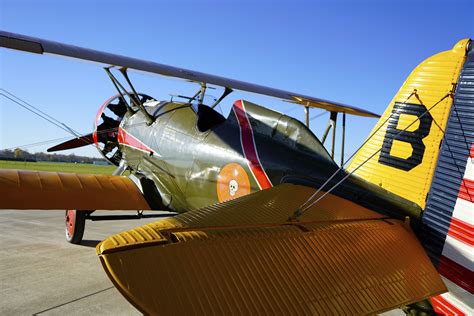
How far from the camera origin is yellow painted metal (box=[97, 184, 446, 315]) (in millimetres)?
1750

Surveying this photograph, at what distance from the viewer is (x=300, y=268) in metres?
2.24

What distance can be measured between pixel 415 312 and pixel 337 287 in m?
1.52

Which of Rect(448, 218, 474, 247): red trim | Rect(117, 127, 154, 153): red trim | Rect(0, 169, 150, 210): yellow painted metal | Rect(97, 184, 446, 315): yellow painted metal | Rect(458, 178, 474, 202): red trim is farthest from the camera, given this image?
Rect(117, 127, 154, 153): red trim

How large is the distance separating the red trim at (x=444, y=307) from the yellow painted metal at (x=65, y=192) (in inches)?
181

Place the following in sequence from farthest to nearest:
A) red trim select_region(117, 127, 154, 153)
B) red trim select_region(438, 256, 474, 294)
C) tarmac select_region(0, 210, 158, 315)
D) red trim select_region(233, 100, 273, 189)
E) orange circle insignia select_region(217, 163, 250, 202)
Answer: red trim select_region(117, 127, 154, 153) < orange circle insignia select_region(217, 163, 250, 202) < red trim select_region(233, 100, 273, 189) < tarmac select_region(0, 210, 158, 315) < red trim select_region(438, 256, 474, 294)

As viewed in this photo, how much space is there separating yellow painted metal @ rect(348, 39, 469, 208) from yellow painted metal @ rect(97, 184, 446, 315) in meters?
0.64

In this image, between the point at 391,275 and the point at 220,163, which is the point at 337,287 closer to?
the point at 391,275

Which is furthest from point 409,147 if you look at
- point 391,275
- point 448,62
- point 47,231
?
point 47,231

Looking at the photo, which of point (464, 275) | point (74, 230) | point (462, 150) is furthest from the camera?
point (74, 230)

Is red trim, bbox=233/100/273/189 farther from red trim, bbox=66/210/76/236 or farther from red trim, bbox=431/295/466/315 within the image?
red trim, bbox=66/210/76/236

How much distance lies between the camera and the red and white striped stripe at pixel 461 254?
115 inches

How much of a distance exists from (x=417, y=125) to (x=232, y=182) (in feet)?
6.86

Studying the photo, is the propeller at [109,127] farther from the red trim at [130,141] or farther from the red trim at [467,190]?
the red trim at [467,190]

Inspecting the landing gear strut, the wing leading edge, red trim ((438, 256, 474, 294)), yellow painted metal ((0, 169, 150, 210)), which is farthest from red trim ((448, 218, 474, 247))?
the landing gear strut
